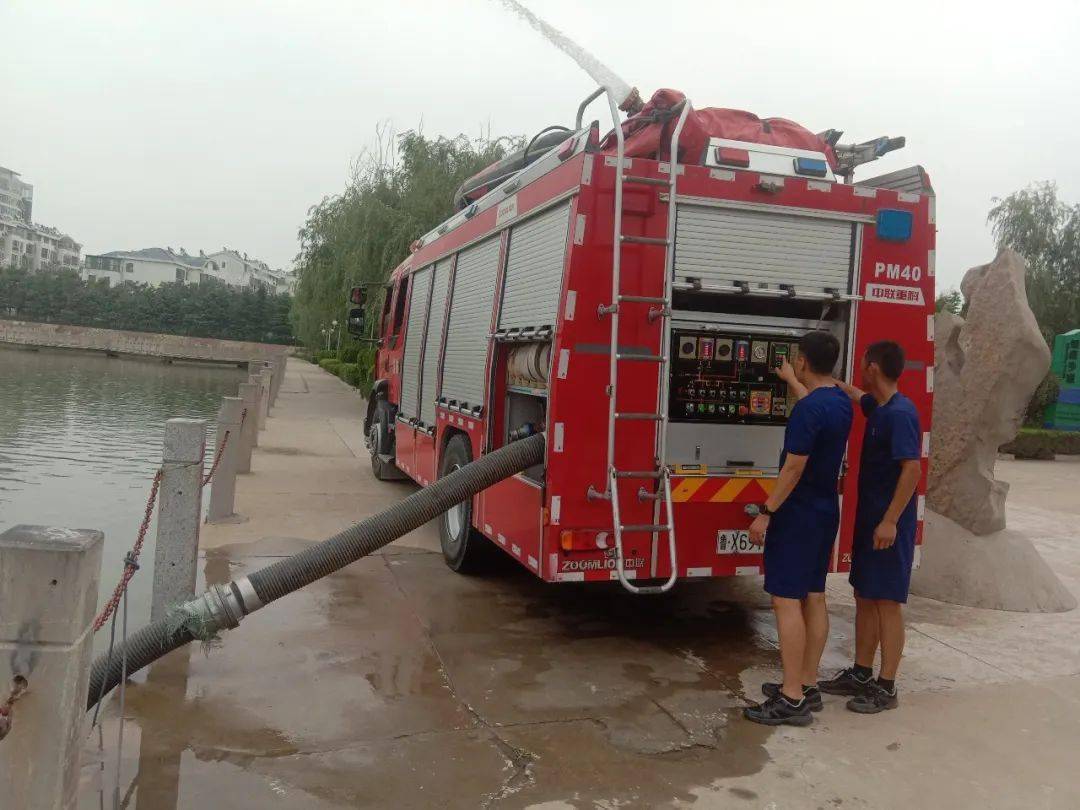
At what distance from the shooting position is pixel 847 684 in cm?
492

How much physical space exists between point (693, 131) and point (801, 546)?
2511mm

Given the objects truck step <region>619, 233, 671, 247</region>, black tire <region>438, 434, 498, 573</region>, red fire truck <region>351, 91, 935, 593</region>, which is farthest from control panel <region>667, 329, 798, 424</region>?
black tire <region>438, 434, 498, 573</region>

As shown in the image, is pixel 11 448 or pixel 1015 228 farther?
pixel 1015 228

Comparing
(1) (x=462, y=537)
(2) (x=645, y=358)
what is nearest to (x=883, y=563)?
(2) (x=645, y=358)

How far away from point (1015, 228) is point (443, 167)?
24290mm

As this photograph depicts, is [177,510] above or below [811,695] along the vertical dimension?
above

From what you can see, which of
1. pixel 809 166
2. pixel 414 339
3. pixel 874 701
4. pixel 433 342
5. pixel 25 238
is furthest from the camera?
pixel 25 238

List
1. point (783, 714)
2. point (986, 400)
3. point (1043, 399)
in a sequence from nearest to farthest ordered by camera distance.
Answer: point (783, 714), point (986, 400), point (1043, 399)

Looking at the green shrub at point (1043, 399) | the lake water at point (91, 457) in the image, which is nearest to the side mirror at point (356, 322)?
the lake water at point (91, 457)

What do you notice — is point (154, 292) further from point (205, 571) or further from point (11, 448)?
point (205, 571)

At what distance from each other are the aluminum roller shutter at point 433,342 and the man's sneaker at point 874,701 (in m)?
4.44

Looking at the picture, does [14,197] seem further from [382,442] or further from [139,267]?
[382,442]

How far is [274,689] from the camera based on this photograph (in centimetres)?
465

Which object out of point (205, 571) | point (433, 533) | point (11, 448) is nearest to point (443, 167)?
point (11, 448)
